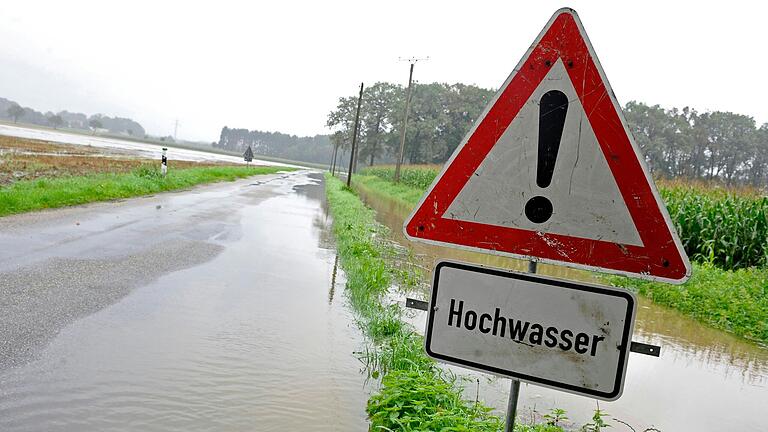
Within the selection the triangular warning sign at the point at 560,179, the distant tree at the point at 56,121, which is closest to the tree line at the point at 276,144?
the distant tree at the point at 56,121

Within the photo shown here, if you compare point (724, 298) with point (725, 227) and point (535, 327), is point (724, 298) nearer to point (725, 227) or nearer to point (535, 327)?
point (725, 227)

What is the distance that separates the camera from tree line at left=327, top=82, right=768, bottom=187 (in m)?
62.0

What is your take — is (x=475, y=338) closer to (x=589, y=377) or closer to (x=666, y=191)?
(x=589, y=377)

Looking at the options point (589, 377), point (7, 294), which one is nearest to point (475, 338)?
point (589, 377)

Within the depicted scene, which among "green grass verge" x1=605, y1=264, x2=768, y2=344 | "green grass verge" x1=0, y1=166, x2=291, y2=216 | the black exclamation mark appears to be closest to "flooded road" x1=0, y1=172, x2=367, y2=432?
"green grass verge" x1=0, y1=166, x2=291, y2=216

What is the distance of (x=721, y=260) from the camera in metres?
12.6

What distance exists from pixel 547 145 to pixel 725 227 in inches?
491

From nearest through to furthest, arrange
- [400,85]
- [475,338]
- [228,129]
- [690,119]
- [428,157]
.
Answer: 1. [475,338]
2. [690,119]
3. [428,157]
4. [400,85]
5. [228,129]

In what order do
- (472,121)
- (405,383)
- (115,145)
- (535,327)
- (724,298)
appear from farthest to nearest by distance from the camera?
(115,145), (472,121), (724,298), (405,383), (535,327)

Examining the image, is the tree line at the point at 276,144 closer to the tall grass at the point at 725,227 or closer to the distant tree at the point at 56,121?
the distant tree at the point at 56,121

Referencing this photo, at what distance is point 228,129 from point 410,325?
18054 cm

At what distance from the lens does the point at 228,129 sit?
178500mm

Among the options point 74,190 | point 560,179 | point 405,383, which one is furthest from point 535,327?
point 74,190

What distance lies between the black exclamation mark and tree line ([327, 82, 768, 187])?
50.2 metres
